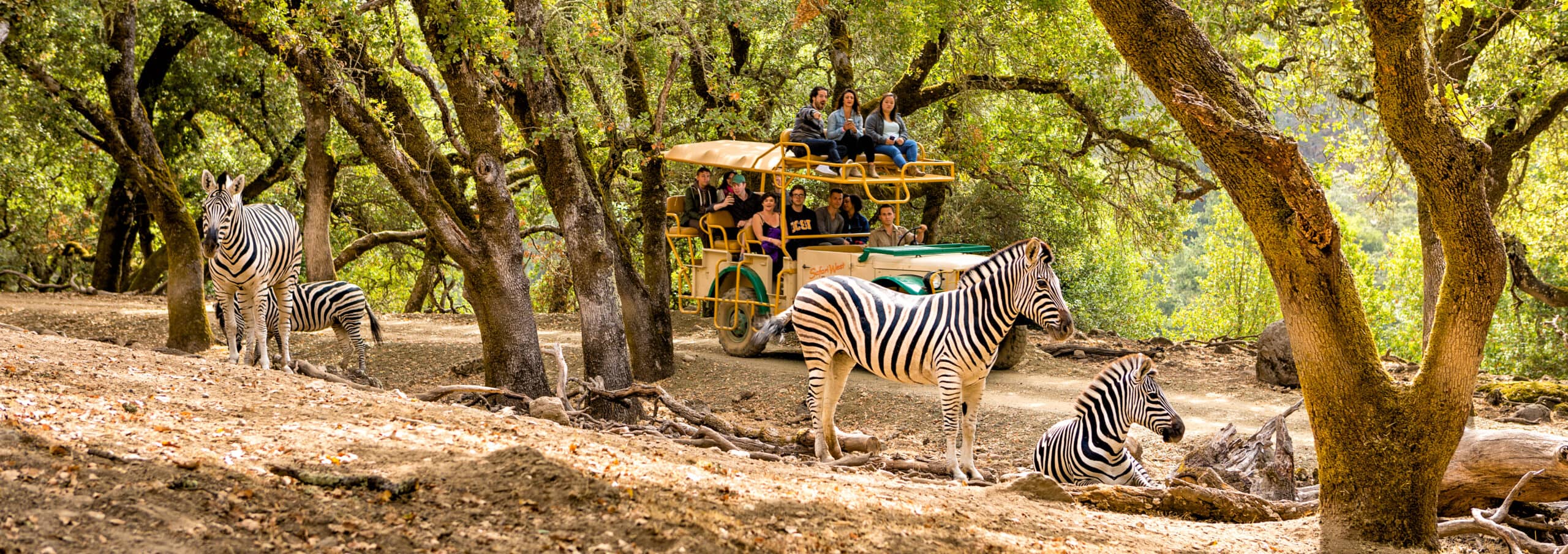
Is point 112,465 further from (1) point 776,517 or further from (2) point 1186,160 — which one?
(2) point 1186,160

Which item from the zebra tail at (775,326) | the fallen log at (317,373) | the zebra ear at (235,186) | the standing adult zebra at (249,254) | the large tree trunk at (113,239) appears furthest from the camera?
the large tree trunk at (113,239)

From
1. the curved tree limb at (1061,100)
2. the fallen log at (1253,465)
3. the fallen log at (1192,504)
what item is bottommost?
the fallen log at (1192,504)

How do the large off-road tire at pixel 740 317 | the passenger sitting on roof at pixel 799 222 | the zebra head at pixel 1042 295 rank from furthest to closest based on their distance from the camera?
the large off-road tire at pixel 740 317 → the passenger sitting on roof at pixel 799 222 → the zebra head at pixel 1042 295

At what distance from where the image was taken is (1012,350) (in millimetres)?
13219

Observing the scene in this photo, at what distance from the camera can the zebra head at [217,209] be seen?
9.14m

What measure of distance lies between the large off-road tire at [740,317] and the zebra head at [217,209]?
19.0 ft

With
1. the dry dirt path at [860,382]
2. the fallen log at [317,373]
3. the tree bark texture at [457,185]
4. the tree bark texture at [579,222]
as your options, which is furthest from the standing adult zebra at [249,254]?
the tree bark texture at [579,222]

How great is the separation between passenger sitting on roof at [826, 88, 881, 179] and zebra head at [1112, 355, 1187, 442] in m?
5.58

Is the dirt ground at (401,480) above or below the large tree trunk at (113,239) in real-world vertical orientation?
below

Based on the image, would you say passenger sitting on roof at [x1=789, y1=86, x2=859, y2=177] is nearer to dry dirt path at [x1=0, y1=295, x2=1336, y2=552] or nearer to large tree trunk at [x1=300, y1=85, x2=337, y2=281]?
dry dirt path at [x1=0, y1=295, x2=1336, y2=552]

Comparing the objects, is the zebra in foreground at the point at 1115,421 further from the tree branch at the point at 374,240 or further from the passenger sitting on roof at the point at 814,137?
the tree branch at the point at 374,240

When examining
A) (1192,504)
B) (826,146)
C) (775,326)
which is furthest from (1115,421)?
(826,146)

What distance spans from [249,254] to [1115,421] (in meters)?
7.63

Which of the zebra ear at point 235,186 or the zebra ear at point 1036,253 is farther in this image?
the zebra ear at point 235,186
